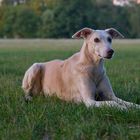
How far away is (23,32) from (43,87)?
80.2 meters

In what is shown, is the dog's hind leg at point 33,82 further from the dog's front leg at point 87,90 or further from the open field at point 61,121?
the dog's front leg at point 87,90

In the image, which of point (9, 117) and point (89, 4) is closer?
point (9, 117)

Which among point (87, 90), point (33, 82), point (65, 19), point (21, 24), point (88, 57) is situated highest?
point (88, 57)

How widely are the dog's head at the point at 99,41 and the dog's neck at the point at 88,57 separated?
7cm

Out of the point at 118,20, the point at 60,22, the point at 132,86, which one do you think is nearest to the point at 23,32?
the point at 60,22

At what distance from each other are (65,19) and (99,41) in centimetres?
7593

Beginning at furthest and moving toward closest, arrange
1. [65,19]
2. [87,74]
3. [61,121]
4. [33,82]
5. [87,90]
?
[65,19] < [33,82] < [87,74] < [87,90] < [61,121]

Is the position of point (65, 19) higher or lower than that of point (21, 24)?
higher

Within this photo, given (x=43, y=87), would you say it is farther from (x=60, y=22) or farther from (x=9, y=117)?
(x=60, y=22)

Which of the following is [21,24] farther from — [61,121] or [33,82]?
[61,121]

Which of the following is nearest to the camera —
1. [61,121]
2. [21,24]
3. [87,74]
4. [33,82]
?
[61,121]

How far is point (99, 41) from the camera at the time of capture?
28.7ft

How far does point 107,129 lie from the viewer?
20.1 feet

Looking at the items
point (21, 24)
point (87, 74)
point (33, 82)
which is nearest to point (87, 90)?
point (87, 74)
